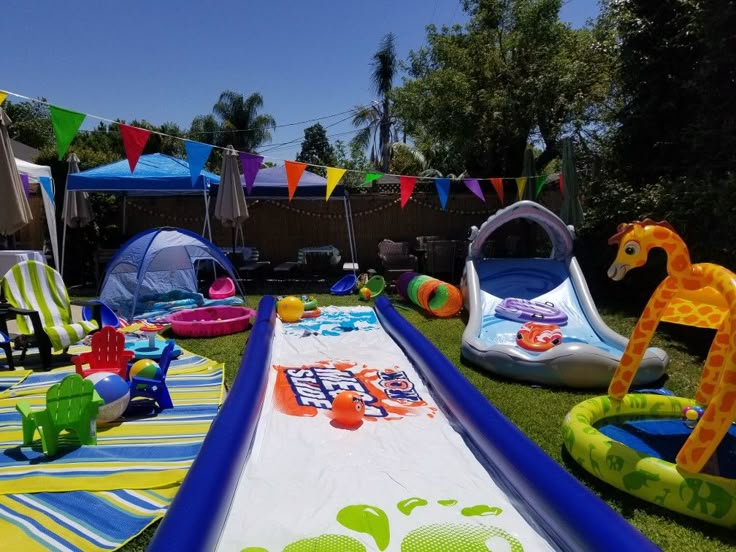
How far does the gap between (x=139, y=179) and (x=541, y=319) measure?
8590mm

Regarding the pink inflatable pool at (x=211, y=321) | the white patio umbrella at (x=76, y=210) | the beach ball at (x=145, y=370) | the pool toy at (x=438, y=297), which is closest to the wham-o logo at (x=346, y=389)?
the beach ball at (x=145, y=370)

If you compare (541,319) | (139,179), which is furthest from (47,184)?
(541,319)

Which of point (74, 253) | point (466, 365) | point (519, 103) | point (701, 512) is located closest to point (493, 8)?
point (519, 103)

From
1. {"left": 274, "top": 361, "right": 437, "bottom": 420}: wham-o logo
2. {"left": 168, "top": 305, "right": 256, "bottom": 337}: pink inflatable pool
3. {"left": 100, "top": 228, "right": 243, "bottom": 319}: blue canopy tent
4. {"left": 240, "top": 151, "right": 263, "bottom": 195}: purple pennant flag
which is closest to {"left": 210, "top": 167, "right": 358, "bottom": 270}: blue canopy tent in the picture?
{"left": 240, "top": 151, "right": 263, "bottom": 195}: purple pennant flag

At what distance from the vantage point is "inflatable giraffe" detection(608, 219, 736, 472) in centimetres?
298

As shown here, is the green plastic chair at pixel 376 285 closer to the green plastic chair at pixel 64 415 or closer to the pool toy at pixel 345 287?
the pool toy at pixel 345 287

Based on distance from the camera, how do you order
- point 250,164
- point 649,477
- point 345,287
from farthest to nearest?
point 345,287 < point 250,164 < point 649,477

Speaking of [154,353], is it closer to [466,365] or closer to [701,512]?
[466,365]

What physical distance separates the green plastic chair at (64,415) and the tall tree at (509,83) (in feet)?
38.5

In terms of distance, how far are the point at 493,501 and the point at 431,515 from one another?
1.39 feet

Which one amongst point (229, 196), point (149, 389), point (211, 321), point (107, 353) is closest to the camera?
point (149, 389)

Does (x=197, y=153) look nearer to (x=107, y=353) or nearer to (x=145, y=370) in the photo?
(x=107, y=353)

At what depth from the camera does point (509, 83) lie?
13414 millimetres

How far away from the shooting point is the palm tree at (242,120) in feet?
116
